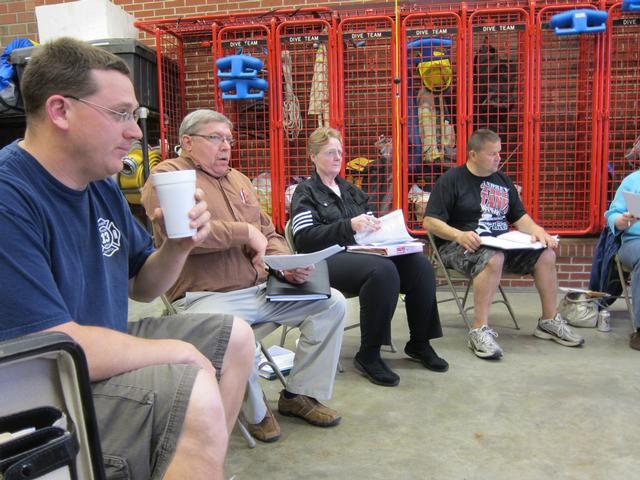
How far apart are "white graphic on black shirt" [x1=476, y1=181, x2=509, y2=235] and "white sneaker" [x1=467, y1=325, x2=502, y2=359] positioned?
1.88 feet

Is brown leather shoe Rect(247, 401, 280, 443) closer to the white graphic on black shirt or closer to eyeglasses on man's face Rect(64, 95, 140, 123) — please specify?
eyeglasses on man's face Rect(64, 95, 140, 123)

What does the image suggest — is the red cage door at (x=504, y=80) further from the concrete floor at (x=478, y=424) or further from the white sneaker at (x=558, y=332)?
the concrete floor at (x=478, y=424)

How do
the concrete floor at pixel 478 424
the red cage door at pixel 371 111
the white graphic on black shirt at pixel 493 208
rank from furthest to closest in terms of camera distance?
the red cage door at pixel 371 111 → the white graphic on black shirt at pixel 493 208 → the concrete floor at pixel 478 424

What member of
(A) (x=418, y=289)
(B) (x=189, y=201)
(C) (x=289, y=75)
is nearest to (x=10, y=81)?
(C) (x=289, y=75)

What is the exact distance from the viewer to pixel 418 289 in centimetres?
279

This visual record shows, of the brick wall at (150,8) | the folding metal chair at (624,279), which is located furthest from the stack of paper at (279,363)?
the brick wall at (150,8)

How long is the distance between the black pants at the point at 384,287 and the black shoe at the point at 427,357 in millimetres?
54

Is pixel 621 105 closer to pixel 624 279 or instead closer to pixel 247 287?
pixel 624 279

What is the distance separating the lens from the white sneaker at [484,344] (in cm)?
296

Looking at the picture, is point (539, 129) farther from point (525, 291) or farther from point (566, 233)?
point (525, 291)

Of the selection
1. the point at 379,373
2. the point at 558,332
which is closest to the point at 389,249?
the point at 379,373

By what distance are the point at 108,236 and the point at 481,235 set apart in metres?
2.40

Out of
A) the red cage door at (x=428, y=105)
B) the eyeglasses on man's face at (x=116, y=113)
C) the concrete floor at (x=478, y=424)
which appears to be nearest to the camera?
the eyeglasses on man's face at (x=116, y=113)

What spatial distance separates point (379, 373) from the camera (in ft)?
8.73
